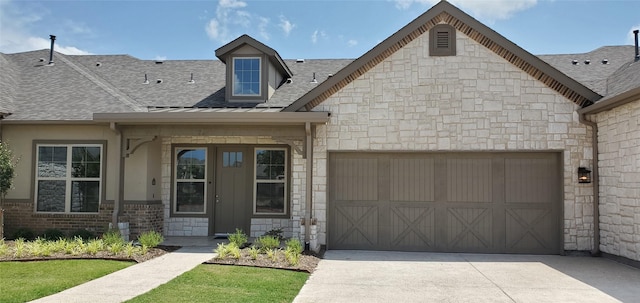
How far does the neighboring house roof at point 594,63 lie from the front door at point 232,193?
9464mm

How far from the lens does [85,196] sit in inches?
493

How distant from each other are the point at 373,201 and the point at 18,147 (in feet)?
29.9

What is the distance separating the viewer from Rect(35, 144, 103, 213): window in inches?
492

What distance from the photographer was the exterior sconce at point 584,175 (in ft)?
34.8

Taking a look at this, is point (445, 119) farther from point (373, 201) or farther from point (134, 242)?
point (134, 242)

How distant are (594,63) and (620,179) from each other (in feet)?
21.0

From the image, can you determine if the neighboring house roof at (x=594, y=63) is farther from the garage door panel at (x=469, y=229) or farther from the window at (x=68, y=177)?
the window at (x=68, y=177)

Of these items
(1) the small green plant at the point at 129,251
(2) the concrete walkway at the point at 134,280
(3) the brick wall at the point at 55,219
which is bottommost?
(2) the concrete walkway at the point at 134,280

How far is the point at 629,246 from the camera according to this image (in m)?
A: 9.47

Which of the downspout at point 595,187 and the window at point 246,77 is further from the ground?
the window at point 246,77

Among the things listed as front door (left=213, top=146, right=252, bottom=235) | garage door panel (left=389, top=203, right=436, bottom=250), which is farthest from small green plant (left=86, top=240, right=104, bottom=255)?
garage door panel (left=389, top=203, right=436, bottom=250)

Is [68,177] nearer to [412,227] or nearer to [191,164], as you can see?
[191,164]

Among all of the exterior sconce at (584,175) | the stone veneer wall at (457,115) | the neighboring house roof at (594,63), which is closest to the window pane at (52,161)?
the stone veneer wall at (457,115)

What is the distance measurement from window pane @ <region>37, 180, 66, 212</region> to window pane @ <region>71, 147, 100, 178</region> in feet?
1.55
